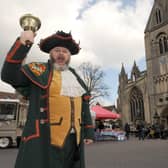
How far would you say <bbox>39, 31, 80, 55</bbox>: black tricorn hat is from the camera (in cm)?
293

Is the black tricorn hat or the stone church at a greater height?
the stone church

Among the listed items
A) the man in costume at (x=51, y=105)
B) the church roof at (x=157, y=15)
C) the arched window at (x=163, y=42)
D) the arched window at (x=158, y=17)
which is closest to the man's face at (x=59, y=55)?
the man in costume at (x=51, y=105)

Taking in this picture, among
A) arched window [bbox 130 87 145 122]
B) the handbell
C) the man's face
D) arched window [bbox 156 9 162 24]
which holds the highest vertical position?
arched window [bbox 156 9 162 24]

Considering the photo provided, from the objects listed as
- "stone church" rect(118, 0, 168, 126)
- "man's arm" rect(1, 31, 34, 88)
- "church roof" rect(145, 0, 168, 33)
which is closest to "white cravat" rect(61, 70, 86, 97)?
"man's arm" rect(1, 31, 34, 88)

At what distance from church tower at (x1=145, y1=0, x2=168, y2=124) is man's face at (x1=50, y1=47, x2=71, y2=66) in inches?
1679

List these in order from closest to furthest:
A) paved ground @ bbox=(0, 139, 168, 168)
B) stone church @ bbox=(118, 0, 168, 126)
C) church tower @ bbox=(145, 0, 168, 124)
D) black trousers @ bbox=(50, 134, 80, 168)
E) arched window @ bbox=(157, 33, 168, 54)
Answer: black trousers @ bbox=(50, 134, 80, 168), paved ground @ bbox=(0, 139, 168, 168), church tower @ bbox=(145, 0, 168, 124), stone church @ bbox=(118, 0, 168, 126), arched window @ bbox=(157, 33, 168, 54)

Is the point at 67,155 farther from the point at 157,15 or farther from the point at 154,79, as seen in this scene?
the point at 157,15

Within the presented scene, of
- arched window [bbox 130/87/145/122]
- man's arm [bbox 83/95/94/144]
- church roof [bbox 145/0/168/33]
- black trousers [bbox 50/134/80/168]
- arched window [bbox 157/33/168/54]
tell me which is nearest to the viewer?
black trousers [bbox 50/134/80/168]

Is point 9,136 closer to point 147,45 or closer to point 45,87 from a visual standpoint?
point 45,87

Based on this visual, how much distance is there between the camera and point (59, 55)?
291cm

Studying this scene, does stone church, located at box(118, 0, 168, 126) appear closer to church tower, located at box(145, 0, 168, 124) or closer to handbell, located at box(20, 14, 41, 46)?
church tower, located at box(145, 0, 168, 124)

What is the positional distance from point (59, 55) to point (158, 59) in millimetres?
45232

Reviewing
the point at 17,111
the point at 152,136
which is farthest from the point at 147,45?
the point at 17,111

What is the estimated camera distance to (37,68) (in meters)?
2.70
